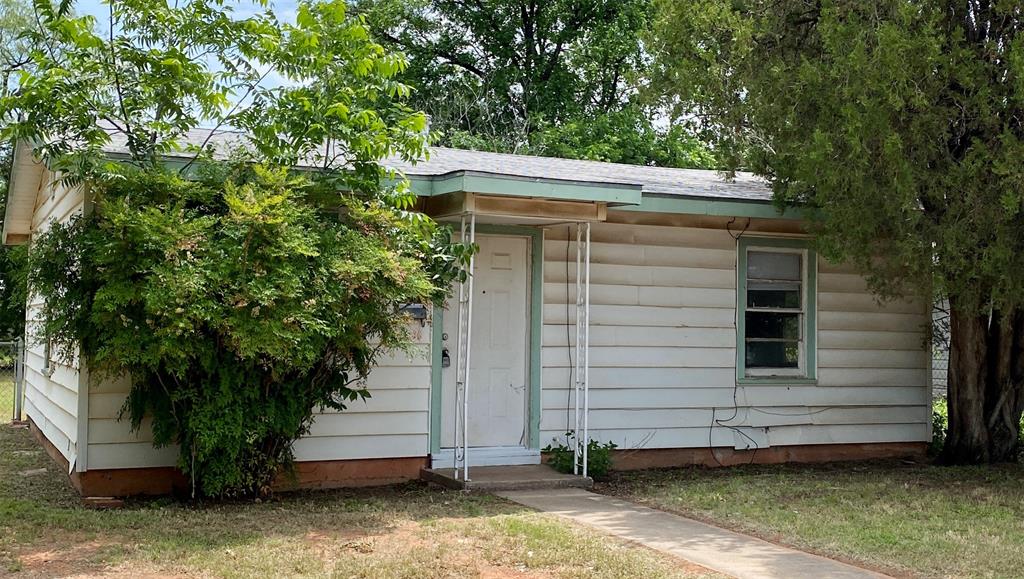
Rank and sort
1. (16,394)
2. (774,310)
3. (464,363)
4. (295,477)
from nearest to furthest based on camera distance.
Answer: (295,477), (464,363), (774,310), (16,394)

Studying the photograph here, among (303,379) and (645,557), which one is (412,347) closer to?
(303,379)

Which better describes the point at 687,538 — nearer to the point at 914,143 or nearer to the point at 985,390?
the point at 914,143

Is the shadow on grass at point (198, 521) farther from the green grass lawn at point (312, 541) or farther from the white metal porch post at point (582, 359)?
the white metal porch post at point (582, 359)

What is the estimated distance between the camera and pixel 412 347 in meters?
8.17

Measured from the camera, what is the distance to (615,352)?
10023mm

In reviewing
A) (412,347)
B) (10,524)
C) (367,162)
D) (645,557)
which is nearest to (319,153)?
(367,162)

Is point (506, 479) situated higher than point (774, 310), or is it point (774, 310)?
point (774, 310)

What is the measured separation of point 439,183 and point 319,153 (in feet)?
3.41

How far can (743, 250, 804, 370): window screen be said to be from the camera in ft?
35.1

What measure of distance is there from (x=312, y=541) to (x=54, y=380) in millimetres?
4973

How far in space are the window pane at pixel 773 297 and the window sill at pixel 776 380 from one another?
742 millimetres

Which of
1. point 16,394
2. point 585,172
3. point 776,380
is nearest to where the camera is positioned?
point 776,380

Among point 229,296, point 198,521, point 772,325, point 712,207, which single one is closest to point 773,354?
point 772,325

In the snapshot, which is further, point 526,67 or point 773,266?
point 526,67
